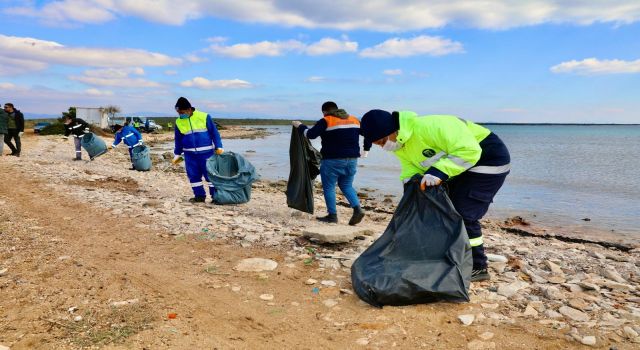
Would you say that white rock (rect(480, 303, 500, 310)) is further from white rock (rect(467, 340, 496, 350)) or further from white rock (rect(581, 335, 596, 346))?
white rock (rect(581, 335, 596, 346))

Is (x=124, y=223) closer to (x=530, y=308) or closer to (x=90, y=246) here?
(x=90, y=246)

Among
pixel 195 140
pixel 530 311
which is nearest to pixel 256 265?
pixel 530 311

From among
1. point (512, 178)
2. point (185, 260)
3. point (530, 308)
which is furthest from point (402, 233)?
point (512, 178)

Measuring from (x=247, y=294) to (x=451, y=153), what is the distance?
2071 millimetres

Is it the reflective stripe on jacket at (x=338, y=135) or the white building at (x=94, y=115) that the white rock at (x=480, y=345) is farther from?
the white building at (x=94, y=115)

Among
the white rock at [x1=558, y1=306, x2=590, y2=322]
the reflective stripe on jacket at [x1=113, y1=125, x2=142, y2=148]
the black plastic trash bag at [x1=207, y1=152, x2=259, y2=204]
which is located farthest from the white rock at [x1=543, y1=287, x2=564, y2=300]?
the reflective stripe on jacket at [x1=113, y1=125, x2=142, y2=148]

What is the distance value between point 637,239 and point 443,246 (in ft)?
23.4

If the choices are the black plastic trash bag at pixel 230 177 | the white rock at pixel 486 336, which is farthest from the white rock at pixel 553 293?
the black plastic trash bag at pixel 230 177

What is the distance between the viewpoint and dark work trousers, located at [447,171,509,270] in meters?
3.97

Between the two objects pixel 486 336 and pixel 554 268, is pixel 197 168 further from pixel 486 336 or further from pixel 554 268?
pixel 486 336

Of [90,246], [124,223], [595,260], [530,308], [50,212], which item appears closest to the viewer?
[530,308]

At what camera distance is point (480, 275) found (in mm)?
4203

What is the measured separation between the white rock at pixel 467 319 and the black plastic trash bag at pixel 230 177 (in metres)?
5.18

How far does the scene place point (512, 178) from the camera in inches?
747
